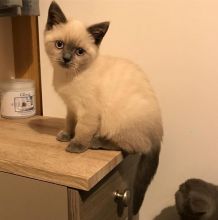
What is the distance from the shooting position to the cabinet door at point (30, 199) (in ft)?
2.33

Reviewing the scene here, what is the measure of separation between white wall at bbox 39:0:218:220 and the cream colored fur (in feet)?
0.63

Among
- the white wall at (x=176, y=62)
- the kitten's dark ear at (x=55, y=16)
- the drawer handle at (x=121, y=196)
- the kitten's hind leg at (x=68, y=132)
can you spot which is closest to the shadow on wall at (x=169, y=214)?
the white wall at (x=176, y=62)

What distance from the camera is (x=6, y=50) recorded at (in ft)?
4.23

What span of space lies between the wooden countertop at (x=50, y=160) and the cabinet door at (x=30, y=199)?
17 mm

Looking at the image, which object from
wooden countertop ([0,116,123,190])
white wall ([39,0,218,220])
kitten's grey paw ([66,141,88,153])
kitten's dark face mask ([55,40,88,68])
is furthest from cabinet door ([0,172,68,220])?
white wall ([39,0,218,220])

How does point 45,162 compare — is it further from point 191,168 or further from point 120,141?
point 191,168

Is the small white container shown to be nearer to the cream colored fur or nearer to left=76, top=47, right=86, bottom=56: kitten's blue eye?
the cream colored fur

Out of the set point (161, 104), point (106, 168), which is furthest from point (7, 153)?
point (161, 104)

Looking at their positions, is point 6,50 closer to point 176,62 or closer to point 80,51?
point 80,51

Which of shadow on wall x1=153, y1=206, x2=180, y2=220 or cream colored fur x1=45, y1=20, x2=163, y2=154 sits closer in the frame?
cream colored fur x1=45, y1=20, x2=163, y2=154

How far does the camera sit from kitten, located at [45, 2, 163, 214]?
2.73 ft

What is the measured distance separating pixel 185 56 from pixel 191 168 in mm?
383

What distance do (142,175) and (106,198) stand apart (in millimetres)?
Answer: 192

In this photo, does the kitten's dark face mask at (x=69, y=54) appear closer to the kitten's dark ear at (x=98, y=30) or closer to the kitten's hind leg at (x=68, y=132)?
the kitten's dark ear at (x=98, y=30)
